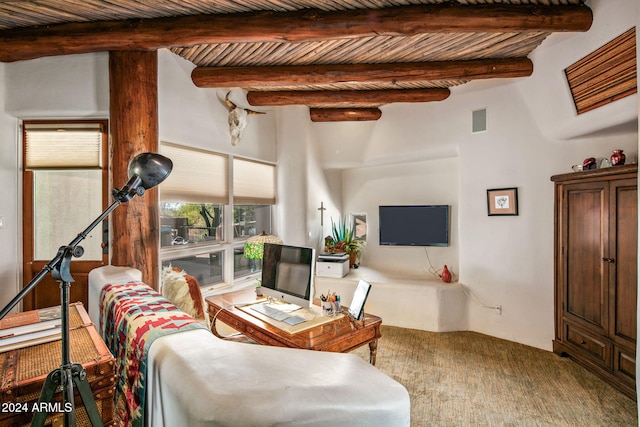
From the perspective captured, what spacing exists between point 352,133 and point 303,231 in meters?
1.58

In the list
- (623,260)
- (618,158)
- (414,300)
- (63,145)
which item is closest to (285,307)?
(414,300)

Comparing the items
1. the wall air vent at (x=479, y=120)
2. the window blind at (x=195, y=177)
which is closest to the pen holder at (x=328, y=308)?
the window blind at (x=195, y=177)

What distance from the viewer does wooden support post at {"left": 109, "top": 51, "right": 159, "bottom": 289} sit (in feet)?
8.39

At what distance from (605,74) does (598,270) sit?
5.01 ft

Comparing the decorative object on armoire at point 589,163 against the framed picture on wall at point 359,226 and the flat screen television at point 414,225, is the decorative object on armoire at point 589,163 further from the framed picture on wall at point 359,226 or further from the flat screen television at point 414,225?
the framed picture on wall at point 359,226

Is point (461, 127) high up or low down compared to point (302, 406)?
up

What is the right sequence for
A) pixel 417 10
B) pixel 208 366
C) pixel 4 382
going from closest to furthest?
1. pixel 208 366
2. pixel 4 382
3. pixel 417 10

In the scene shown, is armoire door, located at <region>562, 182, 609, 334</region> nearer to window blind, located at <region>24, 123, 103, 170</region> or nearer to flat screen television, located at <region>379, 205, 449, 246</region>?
flat screen television, located at <region>379, 205, 449, 246</region>

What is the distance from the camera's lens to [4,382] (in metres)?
1.02

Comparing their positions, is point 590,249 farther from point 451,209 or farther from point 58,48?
point 58,48

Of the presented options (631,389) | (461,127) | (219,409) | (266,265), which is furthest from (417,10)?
(631,389)

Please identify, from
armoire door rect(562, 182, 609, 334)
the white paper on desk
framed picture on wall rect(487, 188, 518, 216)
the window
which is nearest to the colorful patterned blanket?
the white paper on desk

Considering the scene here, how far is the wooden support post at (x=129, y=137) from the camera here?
256 centimetres

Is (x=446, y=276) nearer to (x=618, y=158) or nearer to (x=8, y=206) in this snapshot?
(x=618, y=158)
